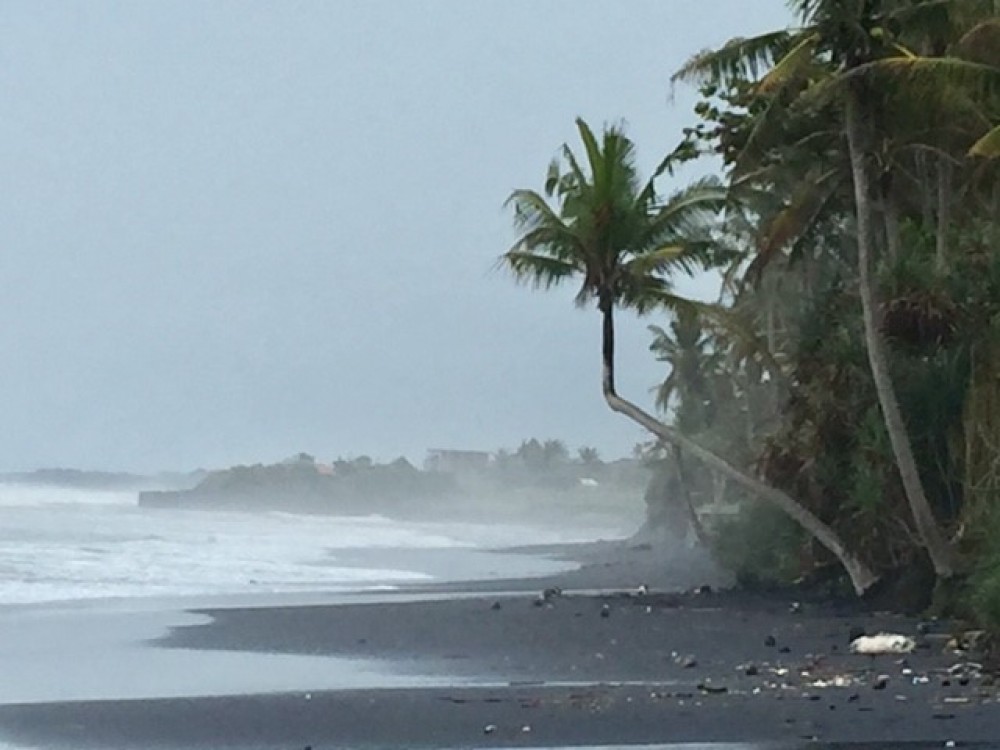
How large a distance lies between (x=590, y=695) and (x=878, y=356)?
6842 millimetres

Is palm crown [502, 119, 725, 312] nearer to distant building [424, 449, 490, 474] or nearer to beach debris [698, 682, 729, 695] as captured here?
beach debris [698, 682, 729, 695]

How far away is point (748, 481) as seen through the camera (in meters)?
22.3

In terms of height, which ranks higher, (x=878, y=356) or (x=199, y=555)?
(x=878, y=356)

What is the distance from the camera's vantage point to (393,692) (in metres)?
14.0

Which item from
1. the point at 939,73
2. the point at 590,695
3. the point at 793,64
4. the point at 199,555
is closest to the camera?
the point at 590,695

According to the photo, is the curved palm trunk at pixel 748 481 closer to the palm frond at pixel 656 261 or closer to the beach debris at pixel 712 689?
the palm frond at pixel 656 261

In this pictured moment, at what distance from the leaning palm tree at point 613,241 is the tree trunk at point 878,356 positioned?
3.28 m

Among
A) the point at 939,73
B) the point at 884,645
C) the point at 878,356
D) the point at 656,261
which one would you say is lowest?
the point at 884,645

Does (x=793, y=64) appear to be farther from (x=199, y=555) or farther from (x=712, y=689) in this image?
(x=199, y=555)

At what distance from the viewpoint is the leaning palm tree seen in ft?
75.3

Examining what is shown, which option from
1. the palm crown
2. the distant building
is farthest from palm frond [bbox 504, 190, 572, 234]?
the distant building

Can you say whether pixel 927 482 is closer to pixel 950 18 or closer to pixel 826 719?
pixel 950 18

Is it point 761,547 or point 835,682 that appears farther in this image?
point 761,547

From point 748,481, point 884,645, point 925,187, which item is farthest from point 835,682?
point 925,187
